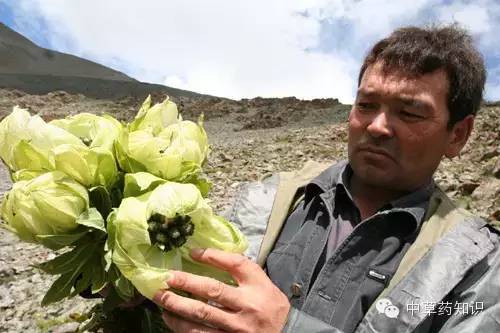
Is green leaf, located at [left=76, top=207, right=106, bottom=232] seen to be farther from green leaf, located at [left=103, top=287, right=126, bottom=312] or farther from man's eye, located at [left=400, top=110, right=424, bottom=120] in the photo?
man's eye, located at [left=400, top=110, right=424, bottom=120]

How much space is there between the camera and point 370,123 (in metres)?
2.57

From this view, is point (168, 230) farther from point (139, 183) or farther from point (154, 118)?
point (154, 118)

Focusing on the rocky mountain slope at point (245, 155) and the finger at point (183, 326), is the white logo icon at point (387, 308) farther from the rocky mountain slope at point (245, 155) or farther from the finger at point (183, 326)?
the rocky mountain slope at point (245, 155)

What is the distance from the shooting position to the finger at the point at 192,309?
1.57m

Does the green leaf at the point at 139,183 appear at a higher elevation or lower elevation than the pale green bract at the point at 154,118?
lower

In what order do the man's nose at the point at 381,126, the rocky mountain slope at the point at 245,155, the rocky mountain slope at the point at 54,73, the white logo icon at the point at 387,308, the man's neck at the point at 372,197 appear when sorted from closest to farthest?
the white logo icon at the point at 387,308 < the man's nose at the point at 381,126 < the man's neck at the point at 372,197 < the rocky mountain slope at the point at 245,155 < the rocky mountain slope at the point at 54,73

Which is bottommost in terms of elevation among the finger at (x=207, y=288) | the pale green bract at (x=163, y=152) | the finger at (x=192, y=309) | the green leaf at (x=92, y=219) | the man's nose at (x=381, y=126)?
the finger at (x=192, y=309)

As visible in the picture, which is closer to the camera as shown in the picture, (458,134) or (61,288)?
(61,288)

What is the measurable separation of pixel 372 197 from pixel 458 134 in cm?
57

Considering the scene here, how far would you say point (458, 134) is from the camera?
2.77m

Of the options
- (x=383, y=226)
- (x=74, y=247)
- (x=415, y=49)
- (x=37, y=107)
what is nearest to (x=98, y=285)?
(x=74, y=247)

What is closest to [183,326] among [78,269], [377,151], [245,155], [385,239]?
[78,269]

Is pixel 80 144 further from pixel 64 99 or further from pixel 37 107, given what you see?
pixel 64 99

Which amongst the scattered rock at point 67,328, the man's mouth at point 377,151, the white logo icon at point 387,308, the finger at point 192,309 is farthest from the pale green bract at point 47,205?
the scattered rock at point 67,328
